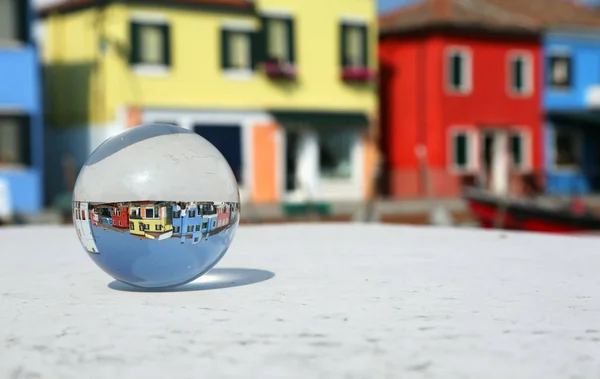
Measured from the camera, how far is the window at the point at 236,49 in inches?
1380

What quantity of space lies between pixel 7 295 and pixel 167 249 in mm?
1687

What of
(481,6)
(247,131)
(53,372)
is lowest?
(53,372)

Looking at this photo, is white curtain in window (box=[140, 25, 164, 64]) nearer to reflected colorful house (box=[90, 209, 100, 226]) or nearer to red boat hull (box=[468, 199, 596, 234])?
red boat hull (box=[468, 199, 596, 234])

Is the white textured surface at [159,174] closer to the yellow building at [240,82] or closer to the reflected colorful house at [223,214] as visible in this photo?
the reflected colorful house at [223,214]

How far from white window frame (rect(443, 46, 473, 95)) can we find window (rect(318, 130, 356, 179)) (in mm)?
4544

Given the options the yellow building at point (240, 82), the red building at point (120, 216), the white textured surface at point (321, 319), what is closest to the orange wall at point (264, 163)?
the yellow building at point (240, 82)

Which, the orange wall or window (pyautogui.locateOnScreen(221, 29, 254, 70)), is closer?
window (pyautogui.locateOnScreen(221, 29, 254, 70))

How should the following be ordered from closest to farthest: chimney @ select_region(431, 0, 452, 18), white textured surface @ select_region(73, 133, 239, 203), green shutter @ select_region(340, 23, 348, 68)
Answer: white textured surface @ select_region(73, 133, 239, 203)
green shutter @ select_region(340, 23, 348, 68)
chimney @ select_region(431, 0, 452, 18)

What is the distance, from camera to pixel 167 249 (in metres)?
8.84

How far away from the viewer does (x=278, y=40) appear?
36219 millimetres

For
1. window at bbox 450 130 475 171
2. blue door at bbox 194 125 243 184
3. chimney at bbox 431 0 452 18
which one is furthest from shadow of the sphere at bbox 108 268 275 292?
chimney at bbox 431 0 452 18

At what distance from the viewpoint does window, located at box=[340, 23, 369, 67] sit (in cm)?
3747

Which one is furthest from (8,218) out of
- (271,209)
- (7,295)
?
(7,295)

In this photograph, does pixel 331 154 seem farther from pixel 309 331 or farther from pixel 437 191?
pixel 309 331
